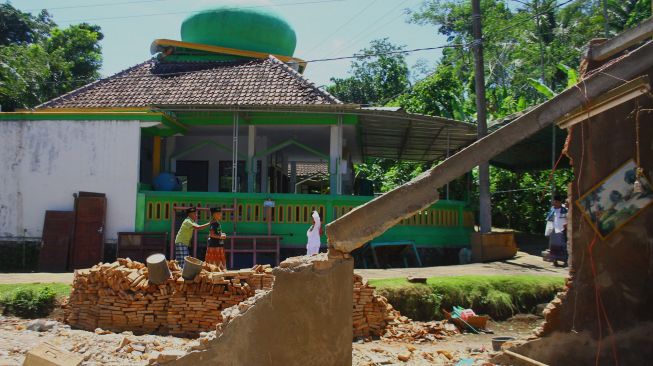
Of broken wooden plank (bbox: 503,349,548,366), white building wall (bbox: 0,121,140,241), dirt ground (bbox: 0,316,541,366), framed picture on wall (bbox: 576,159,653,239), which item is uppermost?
white building wall (bbox: 0,121,140,241)

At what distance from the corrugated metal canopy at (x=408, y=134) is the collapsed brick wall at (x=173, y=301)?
600 centimetres

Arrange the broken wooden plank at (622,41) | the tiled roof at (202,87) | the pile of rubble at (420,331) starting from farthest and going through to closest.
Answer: the tiled roof at (202,87), the pile of rubble at (420,331), the broken wooden plank at (622,41)

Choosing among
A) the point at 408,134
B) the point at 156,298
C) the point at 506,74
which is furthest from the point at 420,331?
the point at 506,74

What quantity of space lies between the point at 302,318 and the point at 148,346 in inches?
169

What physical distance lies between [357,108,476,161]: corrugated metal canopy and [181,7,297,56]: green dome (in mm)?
4443

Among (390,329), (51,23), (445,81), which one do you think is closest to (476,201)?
(445,81)

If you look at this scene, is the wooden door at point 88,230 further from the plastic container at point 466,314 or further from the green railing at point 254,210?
the plastic container at point 466,314

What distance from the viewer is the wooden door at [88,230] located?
47.2 ft

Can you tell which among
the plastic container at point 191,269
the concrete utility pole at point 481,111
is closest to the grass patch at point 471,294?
the plastic container at point 191,269

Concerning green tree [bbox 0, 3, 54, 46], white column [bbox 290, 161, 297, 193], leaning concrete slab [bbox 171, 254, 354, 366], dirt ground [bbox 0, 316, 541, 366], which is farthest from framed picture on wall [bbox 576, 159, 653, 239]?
green tree [bbox 0, 3, 54, 46]

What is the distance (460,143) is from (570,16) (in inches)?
707

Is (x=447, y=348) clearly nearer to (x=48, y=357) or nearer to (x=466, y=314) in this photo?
(x=466, y=314)

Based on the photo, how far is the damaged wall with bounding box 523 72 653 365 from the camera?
20.6 feet

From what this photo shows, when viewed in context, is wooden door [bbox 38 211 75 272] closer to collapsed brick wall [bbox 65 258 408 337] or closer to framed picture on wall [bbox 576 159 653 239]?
collapsed brick wall [bbox 65 258 408 337]
